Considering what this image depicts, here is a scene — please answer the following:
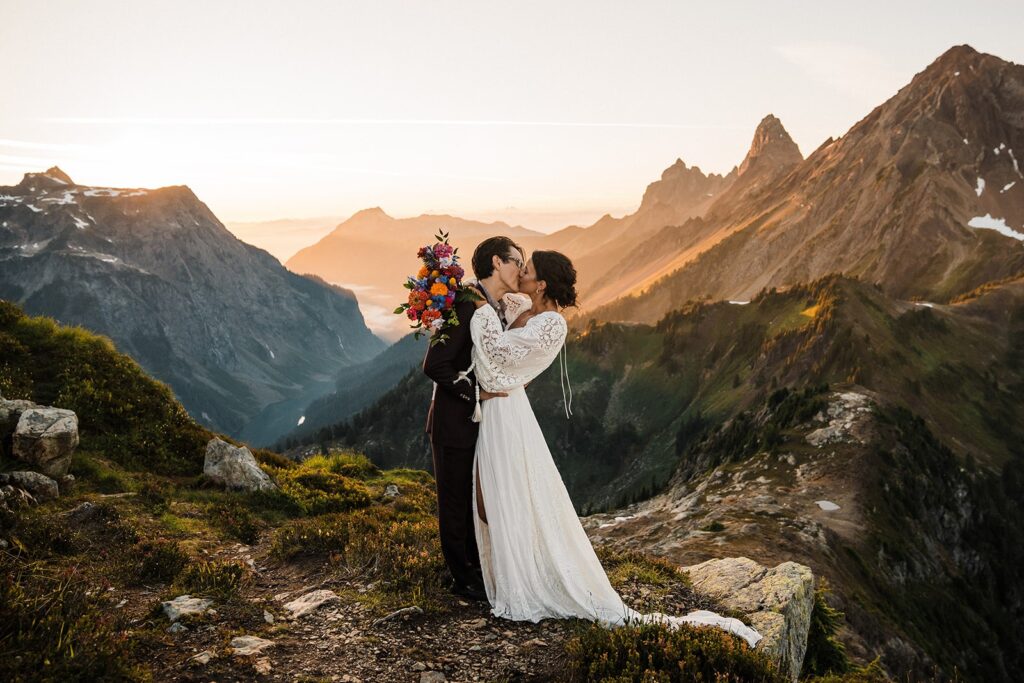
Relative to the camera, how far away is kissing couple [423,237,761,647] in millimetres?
9047

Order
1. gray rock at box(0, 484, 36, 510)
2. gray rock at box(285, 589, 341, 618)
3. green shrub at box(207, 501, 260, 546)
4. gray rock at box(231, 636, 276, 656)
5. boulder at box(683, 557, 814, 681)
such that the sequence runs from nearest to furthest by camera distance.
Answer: gray rock at box(231, 636, 276, 656), gray rock at box(285, 589, 341, 618), boulder at box(683, 557, 814, 681), gray rock at box(0, 484, 36, 510), green shrub at box(207, 501, 260, 546)

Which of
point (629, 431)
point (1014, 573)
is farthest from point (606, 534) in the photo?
point (629, 431)

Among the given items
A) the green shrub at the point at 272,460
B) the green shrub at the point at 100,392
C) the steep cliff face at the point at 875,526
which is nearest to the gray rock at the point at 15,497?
the green shrub at the point at 100,392

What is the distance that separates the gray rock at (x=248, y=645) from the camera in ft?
25.5

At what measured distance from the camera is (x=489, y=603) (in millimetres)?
9703

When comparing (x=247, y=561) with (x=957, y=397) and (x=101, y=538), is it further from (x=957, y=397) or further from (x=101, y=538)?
(x=957, y=397)

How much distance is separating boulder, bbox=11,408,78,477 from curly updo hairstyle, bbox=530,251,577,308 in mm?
10968

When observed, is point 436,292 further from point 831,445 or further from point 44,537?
point 831,445

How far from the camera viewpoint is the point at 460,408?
9.25 meters

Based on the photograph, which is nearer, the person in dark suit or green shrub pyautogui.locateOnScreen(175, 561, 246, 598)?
the person in dark suit

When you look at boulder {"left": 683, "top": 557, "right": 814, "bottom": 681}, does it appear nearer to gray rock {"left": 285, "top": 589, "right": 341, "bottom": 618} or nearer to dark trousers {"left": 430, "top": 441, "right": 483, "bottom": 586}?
dark trousers {"left": 430, "top": 441, "right": 483, "bottom": 586}

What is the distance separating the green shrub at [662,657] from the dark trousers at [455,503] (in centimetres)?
237

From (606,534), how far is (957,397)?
75.1 m

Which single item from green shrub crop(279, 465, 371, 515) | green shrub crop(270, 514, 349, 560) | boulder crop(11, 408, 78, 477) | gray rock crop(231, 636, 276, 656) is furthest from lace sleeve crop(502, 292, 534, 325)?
boulder crop(11, 408, 78, 477)
